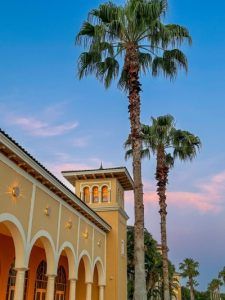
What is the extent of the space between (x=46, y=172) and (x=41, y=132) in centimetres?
1153

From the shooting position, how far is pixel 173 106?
84.2 feet

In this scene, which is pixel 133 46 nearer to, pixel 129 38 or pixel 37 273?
pixel 129 38

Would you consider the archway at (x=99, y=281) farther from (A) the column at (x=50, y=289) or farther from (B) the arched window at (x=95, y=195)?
(A) the column at (x=50, y=289)

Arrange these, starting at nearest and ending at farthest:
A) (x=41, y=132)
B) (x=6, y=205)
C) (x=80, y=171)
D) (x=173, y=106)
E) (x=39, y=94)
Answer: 1. (x=6, y=205)
2. (x=39, y=94)
3. (x=173, y=106)
4. (x=41, y=132)
5. (x=80, y=171)

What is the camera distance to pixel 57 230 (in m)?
18.7

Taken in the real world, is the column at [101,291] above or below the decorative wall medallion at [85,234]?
below

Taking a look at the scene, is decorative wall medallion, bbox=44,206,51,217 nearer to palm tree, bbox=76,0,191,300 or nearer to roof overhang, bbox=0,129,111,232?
roof overhang, bbox=0,129,111,232

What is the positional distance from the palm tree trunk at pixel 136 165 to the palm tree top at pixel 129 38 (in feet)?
2.14

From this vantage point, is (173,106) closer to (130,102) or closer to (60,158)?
(130,102)

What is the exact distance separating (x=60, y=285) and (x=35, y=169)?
501 inches

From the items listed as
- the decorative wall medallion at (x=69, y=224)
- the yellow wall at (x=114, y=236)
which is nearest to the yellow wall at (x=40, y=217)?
the decorative wall medallion at (x=69, y=224)

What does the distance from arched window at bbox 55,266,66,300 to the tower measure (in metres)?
3.83

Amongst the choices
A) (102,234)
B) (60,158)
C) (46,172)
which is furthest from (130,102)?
(60,158)

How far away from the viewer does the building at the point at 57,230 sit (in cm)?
1424
